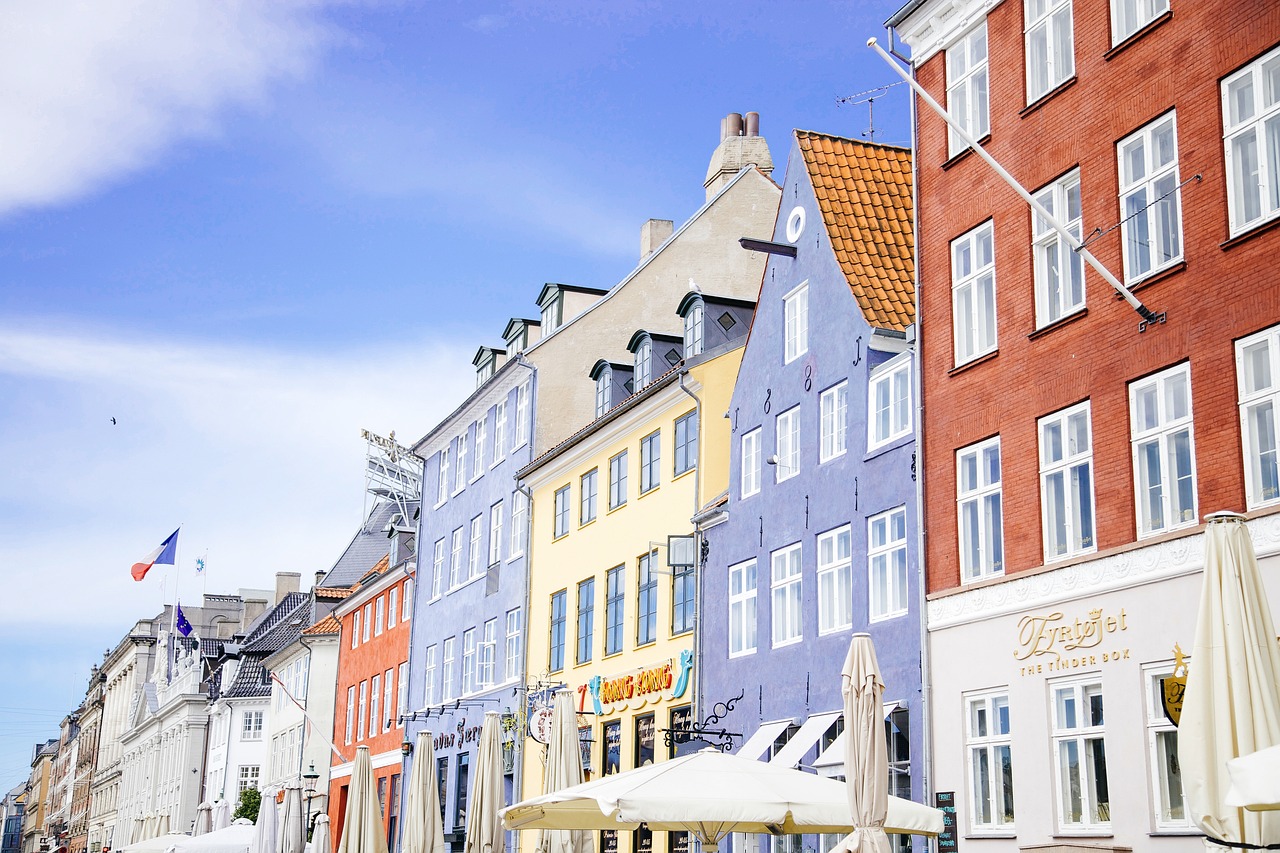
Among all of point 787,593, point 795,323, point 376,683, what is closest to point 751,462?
point 795,323

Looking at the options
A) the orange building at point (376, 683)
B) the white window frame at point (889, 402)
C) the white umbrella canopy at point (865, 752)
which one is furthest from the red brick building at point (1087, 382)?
the orange building at point (376, 683)

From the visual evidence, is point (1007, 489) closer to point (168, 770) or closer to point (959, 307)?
point (959, 307)

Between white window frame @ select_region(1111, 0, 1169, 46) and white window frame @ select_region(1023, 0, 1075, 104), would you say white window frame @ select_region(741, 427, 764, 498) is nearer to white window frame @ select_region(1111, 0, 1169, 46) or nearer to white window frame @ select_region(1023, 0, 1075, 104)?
white window frame @ select_region(1023, 0, 1075, 104)

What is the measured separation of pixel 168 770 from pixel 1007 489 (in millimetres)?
79953

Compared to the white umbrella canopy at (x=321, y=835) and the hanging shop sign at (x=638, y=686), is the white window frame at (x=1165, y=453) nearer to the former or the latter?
the hanging shop sign at (x=638, y=686)

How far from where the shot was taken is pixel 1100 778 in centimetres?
1820

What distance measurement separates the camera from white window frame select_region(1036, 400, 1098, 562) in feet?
61.5

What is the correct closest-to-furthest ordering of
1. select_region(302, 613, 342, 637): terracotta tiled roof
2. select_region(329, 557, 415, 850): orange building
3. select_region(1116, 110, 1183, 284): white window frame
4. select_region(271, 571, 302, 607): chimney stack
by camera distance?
select_region(1116, 110, 1183, 284): white window frame → select_region(329, 557, 415, 850): orange building → select_region(302, 613, 342, 637): terracotta tiled roof → select_region(271, 571, 302, 607): chimney stack

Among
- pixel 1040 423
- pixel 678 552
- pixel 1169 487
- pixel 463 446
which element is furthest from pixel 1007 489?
pixel 463 446

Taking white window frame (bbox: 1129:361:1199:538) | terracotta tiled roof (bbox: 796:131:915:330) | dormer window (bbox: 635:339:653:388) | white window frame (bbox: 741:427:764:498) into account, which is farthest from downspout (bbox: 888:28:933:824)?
dormer window (bbox: 635:339:653:388)

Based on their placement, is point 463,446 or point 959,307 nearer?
point 959,307

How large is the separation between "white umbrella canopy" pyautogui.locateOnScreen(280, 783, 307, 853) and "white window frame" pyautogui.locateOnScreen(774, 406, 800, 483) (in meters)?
17.2

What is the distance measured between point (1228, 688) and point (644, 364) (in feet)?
82.3

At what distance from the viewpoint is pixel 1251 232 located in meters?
16.6
